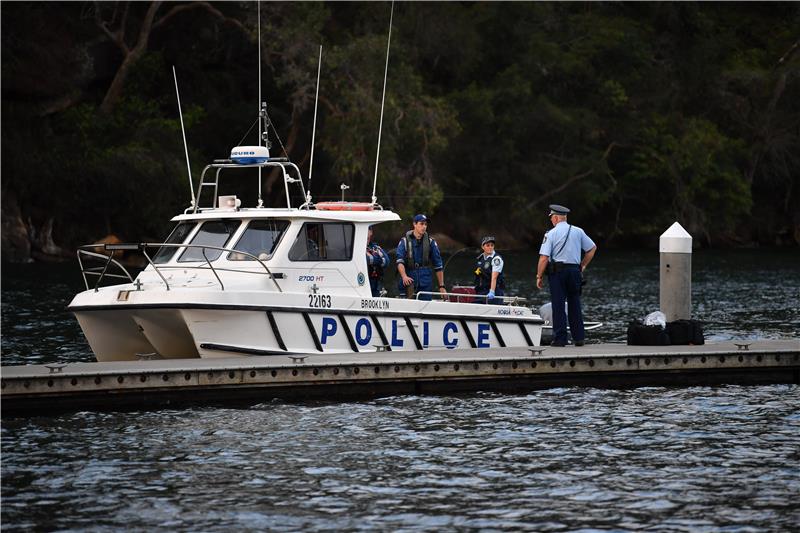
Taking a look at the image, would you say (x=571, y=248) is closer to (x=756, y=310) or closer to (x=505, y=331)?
(x=505, y=331)

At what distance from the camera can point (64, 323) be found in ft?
85.8

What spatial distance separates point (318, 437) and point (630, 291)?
22.8 meters

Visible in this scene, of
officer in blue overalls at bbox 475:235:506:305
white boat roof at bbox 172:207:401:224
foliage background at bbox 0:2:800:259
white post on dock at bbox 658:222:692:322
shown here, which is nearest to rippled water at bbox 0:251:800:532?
white post on dock at bbox 658:222:692:322

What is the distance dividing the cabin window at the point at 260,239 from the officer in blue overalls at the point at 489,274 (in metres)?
2.88

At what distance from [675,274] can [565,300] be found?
5.91 feet

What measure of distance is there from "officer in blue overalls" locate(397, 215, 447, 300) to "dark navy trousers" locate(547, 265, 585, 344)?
4.94ft

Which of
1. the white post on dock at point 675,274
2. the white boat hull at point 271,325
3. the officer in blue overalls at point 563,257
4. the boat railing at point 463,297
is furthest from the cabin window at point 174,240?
the white post on dock at point 675,274

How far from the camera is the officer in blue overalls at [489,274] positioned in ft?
59.8

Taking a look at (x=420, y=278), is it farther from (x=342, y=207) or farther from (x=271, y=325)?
(x=271, y=325)

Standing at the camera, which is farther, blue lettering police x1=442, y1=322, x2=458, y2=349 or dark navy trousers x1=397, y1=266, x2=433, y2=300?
dark navy trousers x1=397, y1=266, x2=433, y2=300

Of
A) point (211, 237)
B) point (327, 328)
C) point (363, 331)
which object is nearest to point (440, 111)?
point (211, 237)

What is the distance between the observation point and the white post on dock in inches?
718

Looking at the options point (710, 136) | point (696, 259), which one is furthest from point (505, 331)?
point (710, 136)

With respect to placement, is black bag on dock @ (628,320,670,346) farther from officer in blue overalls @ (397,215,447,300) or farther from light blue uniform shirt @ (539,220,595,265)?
A: officer in blue overalls @ (397,215,447,300)
